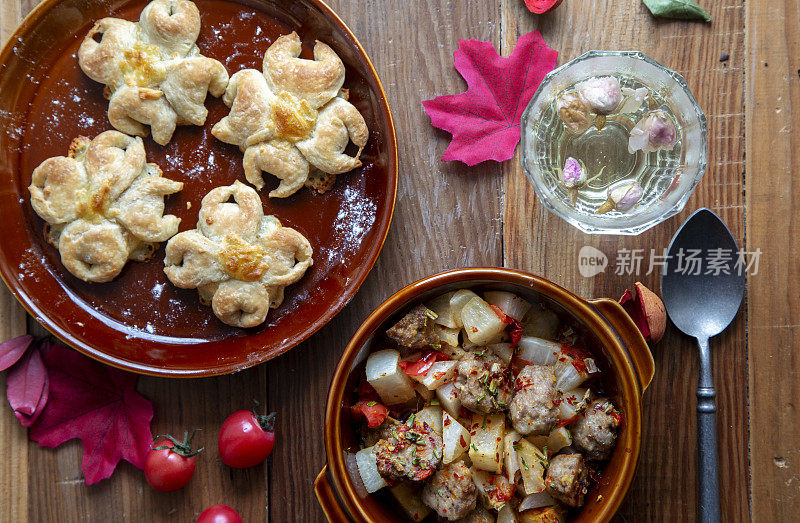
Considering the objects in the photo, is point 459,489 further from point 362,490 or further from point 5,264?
point 5,264

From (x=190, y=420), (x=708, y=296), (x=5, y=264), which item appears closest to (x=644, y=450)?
(x=708, y=296)

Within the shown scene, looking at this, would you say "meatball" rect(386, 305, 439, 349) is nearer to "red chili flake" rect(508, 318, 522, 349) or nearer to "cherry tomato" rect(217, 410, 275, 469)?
"red chili flake" rect(508, 318, 522, 349)

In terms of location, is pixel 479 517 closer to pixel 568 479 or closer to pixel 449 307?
pixel 568 479

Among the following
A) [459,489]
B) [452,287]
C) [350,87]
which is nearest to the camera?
[459,489]

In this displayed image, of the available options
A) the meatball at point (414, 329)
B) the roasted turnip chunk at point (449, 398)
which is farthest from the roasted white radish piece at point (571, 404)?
the meatball at point (414, 329)

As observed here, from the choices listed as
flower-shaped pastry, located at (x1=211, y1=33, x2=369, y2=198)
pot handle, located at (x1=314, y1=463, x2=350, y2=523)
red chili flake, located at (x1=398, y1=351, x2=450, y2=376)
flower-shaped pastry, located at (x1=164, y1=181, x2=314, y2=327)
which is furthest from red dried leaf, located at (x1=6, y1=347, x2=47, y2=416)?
red chili flake, located at (x1=398, y1=351, x2=450, y2=376)

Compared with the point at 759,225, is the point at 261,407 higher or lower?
lower
